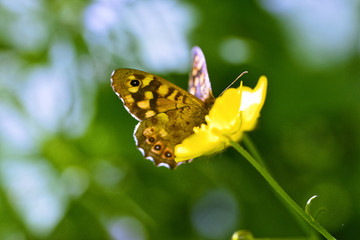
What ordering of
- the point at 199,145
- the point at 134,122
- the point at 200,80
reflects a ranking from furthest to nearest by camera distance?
the point at 134,122 → the point at 200,80 → the point at 199,145

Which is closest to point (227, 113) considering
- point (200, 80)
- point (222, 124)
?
point (222, 124)

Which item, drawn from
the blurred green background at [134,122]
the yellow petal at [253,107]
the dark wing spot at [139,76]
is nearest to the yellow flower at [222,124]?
the yellow petal at [253,107]

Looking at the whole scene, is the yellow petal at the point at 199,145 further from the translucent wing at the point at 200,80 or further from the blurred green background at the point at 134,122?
the blurred green background at the point at 134,122

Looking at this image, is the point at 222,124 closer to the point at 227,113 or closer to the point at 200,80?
the point at 227,113

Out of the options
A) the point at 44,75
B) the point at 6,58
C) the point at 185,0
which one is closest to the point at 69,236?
the point at 44,75

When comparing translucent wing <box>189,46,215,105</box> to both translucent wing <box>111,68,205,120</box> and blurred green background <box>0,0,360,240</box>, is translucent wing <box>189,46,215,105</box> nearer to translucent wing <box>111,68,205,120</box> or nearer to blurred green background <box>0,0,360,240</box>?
translucent wing <box>111,68,205,120</box>

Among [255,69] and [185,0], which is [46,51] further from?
[255,69]

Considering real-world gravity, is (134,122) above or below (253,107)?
below
